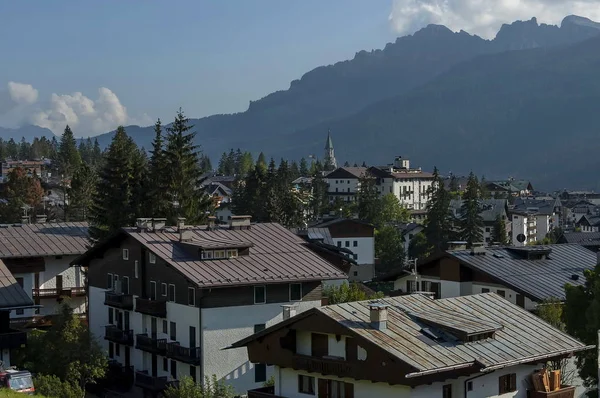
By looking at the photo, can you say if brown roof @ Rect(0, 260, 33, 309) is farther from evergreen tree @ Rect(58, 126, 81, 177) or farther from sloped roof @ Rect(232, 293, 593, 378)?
evergreen tree @ Rect(58, 126, 81, 177)

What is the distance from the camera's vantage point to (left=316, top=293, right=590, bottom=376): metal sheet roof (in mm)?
30000

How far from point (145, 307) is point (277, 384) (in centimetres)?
1710

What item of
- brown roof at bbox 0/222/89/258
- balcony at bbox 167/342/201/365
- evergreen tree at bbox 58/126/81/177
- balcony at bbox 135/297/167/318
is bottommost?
balcony at bbox 167/342/201/365

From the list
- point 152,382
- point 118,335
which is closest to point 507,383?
point 152,382

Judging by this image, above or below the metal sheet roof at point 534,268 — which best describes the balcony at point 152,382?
below

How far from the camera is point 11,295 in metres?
47.0

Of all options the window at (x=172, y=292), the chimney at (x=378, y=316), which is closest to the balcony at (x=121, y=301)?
the window at (x=172, y=292)

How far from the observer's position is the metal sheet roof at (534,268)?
54688 millimetres

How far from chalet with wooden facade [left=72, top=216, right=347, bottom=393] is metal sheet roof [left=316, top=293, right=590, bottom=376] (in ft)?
36.1

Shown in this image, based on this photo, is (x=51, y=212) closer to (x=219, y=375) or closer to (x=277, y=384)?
(x=219, y=375)

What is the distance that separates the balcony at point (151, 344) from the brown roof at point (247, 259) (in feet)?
13.9

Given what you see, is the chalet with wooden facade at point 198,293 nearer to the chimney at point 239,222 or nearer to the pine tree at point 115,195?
the chimney at point 239,222

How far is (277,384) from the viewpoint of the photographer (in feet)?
113

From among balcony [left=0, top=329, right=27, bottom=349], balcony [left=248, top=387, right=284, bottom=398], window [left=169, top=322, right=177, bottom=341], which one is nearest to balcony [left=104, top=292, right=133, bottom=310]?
window [left=169, top=322, right=177, bottom=341]
